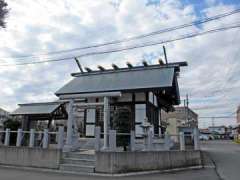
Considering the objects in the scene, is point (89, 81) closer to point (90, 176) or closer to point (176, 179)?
point (90, 176)

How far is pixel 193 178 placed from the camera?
934cm

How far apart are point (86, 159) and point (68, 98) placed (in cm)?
386

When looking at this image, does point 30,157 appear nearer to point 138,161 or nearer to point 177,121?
point 138,161

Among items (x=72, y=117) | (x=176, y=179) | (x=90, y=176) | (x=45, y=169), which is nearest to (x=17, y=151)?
(x=45, y=169)

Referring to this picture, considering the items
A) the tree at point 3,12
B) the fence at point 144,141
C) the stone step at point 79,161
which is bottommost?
the stone step at point 79,161

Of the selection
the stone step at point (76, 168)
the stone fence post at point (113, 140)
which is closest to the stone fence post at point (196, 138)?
the stone fence post at point (113, 140)

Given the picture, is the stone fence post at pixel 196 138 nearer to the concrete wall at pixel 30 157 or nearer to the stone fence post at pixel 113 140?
the stone fence post at pixel 113 140

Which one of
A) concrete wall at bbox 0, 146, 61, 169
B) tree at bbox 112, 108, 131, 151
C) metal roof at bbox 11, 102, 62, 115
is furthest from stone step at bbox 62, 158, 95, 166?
metal roof at bbox 11, 102, 62, 115

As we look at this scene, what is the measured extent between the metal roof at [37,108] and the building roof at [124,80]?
5.69 ft

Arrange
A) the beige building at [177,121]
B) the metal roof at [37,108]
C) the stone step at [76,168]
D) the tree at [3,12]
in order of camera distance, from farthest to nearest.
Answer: the beige building at [177,121] → the metal roof at [37,108] → the stone step at [76,168] → the tree at [3,12]

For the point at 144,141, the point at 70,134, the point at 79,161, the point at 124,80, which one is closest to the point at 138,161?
the point at 144,141

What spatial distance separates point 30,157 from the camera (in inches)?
462

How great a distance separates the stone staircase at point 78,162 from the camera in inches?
405

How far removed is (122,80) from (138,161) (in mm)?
6605
